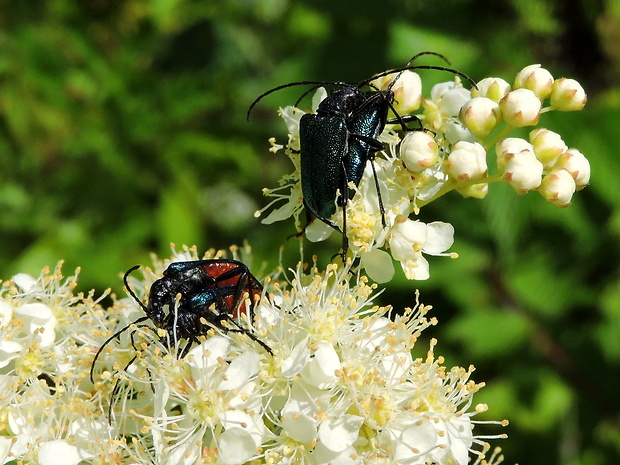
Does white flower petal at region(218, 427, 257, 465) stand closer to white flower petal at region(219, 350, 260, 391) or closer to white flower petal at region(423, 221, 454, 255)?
white flower petal at region(219, 350, 260, 391)

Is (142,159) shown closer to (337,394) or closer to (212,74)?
(212,74)

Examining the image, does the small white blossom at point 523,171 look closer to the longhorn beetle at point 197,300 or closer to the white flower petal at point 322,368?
the white flower petal at point 322,368

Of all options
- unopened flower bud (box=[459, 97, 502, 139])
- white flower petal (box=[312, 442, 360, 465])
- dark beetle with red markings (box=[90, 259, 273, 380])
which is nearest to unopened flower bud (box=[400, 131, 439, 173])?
unopened flower bud (box=[459, 97, 502, 139])

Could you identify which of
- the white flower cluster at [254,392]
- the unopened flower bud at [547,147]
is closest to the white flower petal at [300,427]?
the white flower cluster at [254,392]

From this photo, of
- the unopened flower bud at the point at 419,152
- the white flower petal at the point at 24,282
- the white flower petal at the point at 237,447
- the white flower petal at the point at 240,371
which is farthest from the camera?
the white flower petal at the point at 24,282

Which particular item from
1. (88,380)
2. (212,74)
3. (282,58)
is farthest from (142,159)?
(88,380)

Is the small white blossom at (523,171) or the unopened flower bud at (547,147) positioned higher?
the unopened flower bud at (547,147)

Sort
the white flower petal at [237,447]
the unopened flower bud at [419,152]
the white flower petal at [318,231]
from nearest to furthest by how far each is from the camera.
→ the white flower petal at [237,447] → the unopened flower bud at [419,152] → the white flower petal at [318,231]

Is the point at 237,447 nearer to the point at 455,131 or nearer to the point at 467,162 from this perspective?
the point at 467,162
